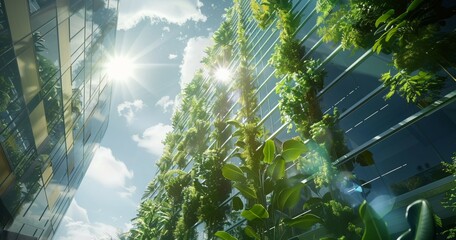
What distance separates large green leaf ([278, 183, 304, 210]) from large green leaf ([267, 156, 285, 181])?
0.44m

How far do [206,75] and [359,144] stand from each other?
20993 mm

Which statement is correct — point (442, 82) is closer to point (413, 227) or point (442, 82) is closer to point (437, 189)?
point (437, 189)

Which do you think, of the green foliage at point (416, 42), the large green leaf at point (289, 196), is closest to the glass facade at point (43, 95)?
the large green leaf at point (289, 196)

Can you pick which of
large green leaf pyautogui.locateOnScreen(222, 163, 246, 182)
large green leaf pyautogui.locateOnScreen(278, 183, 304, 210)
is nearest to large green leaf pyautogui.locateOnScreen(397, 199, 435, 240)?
large green leaf pyautogui.locateOnScreen(278, 183, 304, 210)

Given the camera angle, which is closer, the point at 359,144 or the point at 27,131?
the point at 359,144

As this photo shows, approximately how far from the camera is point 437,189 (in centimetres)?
508

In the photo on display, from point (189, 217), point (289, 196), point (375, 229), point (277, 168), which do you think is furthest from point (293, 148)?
point (189, 217)

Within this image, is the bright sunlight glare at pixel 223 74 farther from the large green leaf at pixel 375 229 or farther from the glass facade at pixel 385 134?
the large green leaf at pixel 375 229

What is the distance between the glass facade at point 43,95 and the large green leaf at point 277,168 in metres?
9.63

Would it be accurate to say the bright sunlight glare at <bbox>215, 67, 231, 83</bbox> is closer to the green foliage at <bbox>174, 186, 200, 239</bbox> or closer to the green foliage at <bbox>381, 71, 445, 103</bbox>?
the green foliage at <bbox>174, 186, 200, 239</bbox>

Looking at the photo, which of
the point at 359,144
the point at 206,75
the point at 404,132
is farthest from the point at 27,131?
the point at 206,75

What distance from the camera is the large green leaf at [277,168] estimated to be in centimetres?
490

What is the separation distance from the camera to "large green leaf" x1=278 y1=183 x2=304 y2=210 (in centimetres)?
450

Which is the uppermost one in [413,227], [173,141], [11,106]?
[173,141]
